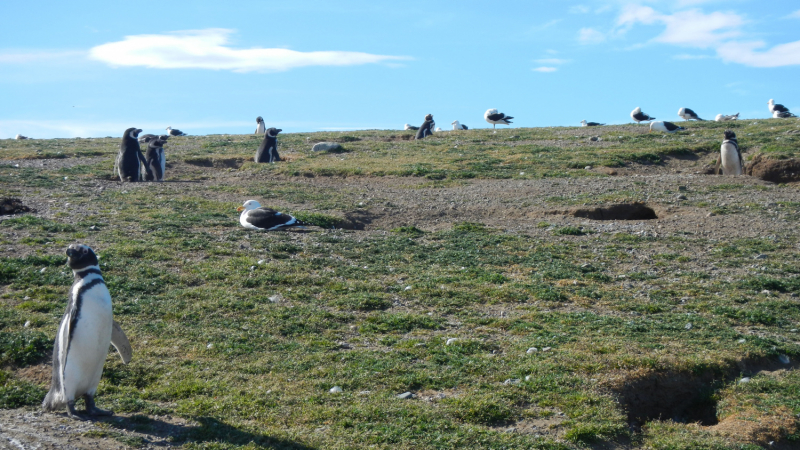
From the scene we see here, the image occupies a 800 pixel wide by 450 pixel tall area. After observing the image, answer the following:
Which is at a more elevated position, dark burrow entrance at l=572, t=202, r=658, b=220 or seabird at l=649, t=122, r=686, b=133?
seabird at l=649, t=122, r=686, b=133

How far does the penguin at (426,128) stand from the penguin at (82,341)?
71.0ft

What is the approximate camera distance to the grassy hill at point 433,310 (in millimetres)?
5180

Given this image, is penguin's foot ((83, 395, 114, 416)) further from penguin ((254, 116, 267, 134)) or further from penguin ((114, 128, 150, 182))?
penguin ((254, 116, 267, 134))

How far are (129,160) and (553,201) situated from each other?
10774 mm

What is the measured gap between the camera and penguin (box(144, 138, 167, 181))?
17.7m

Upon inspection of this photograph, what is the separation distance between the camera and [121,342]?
5695 mm

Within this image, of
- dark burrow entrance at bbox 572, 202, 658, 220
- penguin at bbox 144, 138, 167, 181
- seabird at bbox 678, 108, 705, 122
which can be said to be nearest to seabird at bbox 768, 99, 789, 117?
seabird at bbox 678, 108, 705, 122

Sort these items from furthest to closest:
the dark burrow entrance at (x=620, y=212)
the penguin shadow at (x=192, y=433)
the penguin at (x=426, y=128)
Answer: the penguin at (x=426, y=128), the dark burrow entrance at (x=620, y=212), the penguin shadow at (x=192, y=433)

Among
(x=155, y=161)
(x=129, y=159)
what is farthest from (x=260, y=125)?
(x=129, y=159)

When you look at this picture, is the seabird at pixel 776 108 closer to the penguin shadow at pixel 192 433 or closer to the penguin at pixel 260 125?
the penguin at pixel 260 125

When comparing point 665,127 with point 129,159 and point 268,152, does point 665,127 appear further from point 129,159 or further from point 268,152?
point 129,159

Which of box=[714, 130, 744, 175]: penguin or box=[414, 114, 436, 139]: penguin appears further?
box=[414, 114, 436, 139]: penguin

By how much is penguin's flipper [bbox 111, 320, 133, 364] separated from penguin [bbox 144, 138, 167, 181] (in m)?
12.7

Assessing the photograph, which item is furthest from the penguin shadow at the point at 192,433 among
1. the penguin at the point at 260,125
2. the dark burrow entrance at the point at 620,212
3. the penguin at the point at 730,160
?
the penguin at the point at 260,125
